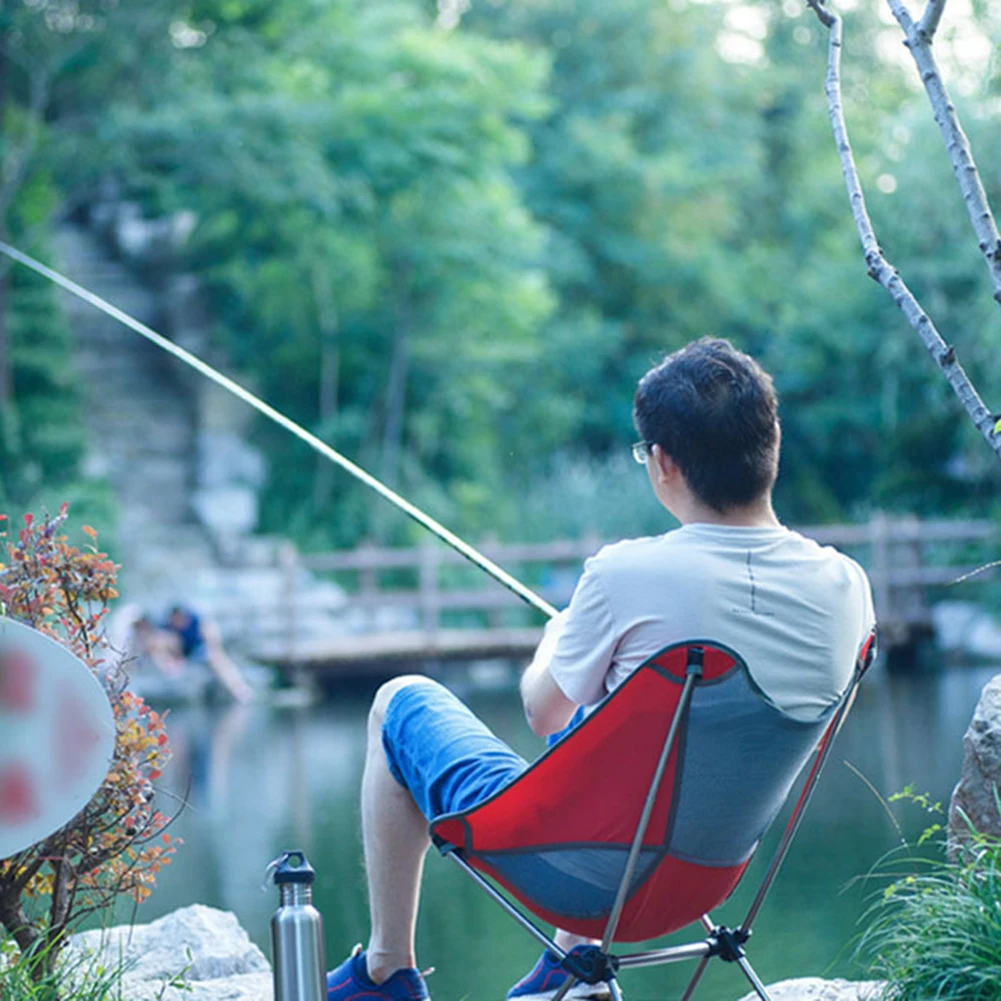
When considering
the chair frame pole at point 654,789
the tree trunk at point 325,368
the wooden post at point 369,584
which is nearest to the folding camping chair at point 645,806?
the chair frame pole at point 654,789

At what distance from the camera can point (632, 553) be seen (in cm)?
183

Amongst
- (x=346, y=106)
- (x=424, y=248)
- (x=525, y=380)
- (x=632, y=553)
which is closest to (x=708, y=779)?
(x=632, y=553)

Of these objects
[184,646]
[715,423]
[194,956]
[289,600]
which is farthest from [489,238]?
[715,423]

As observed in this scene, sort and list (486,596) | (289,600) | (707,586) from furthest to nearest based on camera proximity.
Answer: (486,596) → (289,600) → (707,586)

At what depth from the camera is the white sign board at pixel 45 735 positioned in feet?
6.45

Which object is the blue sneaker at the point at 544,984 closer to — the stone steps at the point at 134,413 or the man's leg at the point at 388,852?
the man's leg at the point at 388,852

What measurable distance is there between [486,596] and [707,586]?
10.8 metres

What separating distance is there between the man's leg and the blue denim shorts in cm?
2

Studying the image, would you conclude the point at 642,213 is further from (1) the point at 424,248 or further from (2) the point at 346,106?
(2) the point at 346,106

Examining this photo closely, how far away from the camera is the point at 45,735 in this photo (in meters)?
1.98

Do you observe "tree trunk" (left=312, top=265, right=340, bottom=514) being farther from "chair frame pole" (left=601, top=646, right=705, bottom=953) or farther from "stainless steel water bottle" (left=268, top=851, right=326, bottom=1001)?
"chair frame pole" (left=601, top=646, right=705, bottom=953)

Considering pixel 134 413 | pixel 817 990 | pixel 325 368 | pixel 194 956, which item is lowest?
pixel 134 413

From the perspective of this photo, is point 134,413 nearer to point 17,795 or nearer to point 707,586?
point 17,795

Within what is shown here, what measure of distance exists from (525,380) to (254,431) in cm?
302
